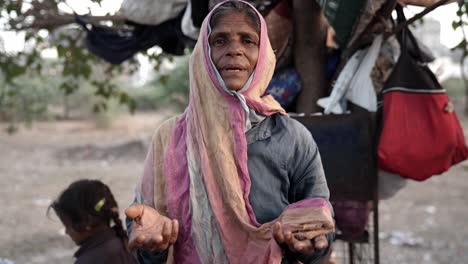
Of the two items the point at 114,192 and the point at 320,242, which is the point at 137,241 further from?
the point at 114,192

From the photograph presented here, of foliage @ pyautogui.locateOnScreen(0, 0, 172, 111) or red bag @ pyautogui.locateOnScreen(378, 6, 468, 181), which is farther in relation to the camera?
foliage @ pyautogui.locateOnScreen(0, 0, 172, 111)

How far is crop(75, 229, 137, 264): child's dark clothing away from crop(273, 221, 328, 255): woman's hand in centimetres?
129

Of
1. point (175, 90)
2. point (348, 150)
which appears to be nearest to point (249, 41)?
point (348, 150)

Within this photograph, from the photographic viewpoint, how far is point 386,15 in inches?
108

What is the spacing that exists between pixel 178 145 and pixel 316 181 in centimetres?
46

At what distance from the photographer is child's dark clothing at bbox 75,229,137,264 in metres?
2.57

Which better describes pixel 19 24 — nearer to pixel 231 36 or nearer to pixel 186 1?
pixel 186 1

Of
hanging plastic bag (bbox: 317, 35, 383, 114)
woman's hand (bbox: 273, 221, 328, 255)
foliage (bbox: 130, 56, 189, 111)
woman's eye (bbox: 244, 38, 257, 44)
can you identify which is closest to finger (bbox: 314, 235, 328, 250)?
woman's hand (bbox: 273, 221, 328, 255)

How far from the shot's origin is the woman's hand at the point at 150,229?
5.01ft

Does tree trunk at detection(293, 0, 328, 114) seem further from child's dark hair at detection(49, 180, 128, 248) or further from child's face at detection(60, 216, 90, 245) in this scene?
child's face at detection(60, 216, 90, 245)

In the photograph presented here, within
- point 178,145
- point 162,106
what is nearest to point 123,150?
point 162,106

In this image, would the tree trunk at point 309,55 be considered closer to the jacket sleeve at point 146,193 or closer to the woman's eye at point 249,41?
the woman's eye at point 249,41

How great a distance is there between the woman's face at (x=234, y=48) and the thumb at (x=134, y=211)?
46 cm

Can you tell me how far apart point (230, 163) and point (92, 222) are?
123 cm
